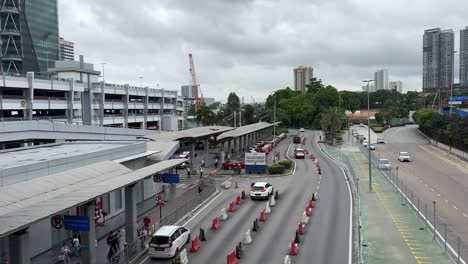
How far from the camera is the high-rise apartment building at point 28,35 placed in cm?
9484

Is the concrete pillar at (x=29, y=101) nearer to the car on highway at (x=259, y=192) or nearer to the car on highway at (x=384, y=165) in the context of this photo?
the car on highway at (x=259, y=192)

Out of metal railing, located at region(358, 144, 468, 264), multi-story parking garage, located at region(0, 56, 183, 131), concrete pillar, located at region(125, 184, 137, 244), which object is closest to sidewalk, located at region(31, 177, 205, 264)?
concrete pillar, located at region(125, 184, 137, 244)

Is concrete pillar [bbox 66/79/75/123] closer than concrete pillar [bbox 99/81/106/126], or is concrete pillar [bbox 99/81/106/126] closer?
concrete pillar [bbox 66/79/75/123]

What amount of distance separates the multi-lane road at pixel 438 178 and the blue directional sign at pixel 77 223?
62.6 ft

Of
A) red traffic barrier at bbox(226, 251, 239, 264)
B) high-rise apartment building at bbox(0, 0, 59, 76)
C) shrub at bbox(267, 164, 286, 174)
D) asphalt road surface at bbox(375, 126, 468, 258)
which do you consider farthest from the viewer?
high-rise apartment building at bbox(0, 0, 59, 76)

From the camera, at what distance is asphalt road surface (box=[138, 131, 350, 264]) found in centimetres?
2267

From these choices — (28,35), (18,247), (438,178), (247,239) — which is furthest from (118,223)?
(28,35)

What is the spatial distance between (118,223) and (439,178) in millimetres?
35359

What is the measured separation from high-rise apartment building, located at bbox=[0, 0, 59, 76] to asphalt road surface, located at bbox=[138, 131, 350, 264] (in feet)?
204

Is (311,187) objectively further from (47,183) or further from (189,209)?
(47,183)

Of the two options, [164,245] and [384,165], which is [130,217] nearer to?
[164,245]

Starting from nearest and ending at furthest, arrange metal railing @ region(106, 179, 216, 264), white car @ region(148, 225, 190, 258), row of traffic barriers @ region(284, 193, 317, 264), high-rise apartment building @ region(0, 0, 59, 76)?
metal railing @ region(106, 179, 216, 264) < white car @ region(148, 225, 190, 258) < row of traffic barriers @ region(284, 193, 317, 264) < high-rise apartment building @ region(0, 0, 59, 76)

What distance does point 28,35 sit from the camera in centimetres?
10531

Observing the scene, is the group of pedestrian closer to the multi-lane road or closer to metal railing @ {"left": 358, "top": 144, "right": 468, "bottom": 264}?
metal railing @ {"left": 358, "top": 144, "right": 468, "bottom": 264}
